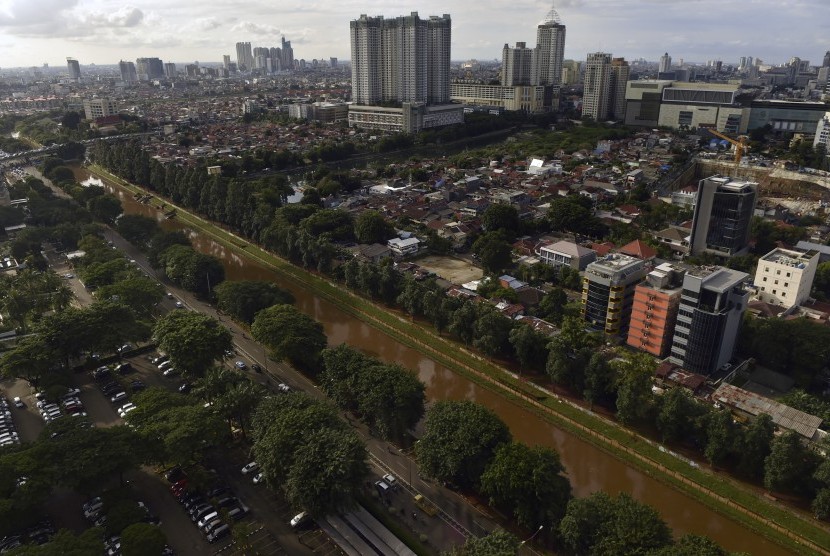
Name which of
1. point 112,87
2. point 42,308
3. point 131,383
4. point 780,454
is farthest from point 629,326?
point 112,87

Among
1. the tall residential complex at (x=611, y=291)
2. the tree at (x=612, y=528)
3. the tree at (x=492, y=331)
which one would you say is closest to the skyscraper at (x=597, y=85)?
the tall residential complex at (x=611, y=291)

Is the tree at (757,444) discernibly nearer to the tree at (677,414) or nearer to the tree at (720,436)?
the tree at (720,436)

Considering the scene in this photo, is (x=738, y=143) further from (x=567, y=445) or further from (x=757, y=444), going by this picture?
(x=567, y=445)

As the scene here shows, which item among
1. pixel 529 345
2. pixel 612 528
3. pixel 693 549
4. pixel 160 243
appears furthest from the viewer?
pixel 160 243

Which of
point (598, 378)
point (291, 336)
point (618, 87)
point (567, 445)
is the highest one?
point (618, 87)

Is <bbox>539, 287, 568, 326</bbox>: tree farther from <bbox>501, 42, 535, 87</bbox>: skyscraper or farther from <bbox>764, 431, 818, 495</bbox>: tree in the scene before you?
<bbox>501, 42, 535, 87</bbox>: skyscraper

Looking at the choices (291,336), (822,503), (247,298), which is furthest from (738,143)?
(291,336)

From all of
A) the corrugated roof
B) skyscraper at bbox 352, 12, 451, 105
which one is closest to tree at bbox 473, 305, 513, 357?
the corrugated roof
